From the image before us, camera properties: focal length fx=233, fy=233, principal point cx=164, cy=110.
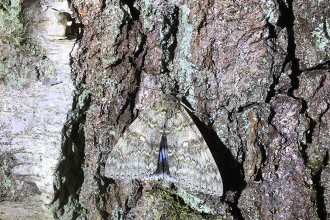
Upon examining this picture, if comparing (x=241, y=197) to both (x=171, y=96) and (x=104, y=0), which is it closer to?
(x=171, y=96)

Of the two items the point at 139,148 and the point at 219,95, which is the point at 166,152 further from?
the point at 219,95

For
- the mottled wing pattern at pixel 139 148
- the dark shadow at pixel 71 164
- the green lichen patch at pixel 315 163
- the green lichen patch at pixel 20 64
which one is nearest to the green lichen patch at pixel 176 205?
the mottled wing pattern at pixel 139 148

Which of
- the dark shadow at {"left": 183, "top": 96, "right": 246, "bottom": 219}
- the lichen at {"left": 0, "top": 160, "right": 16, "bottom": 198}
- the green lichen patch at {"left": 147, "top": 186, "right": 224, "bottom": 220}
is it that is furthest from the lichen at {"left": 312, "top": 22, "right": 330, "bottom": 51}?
the lichen at {"left": 0, "top": 160, "right": 16, "bottom": 198}

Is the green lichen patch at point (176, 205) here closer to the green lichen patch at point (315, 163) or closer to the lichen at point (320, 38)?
the green lichen patch at point (315, 163)

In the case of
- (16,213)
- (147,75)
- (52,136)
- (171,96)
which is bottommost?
(16,213)

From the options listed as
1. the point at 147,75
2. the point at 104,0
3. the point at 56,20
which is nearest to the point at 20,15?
the point at 56,20

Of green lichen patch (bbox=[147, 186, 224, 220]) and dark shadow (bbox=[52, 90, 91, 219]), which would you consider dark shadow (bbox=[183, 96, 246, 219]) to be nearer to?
green lichen patch (bbox=[147, 186, 224, 220])
